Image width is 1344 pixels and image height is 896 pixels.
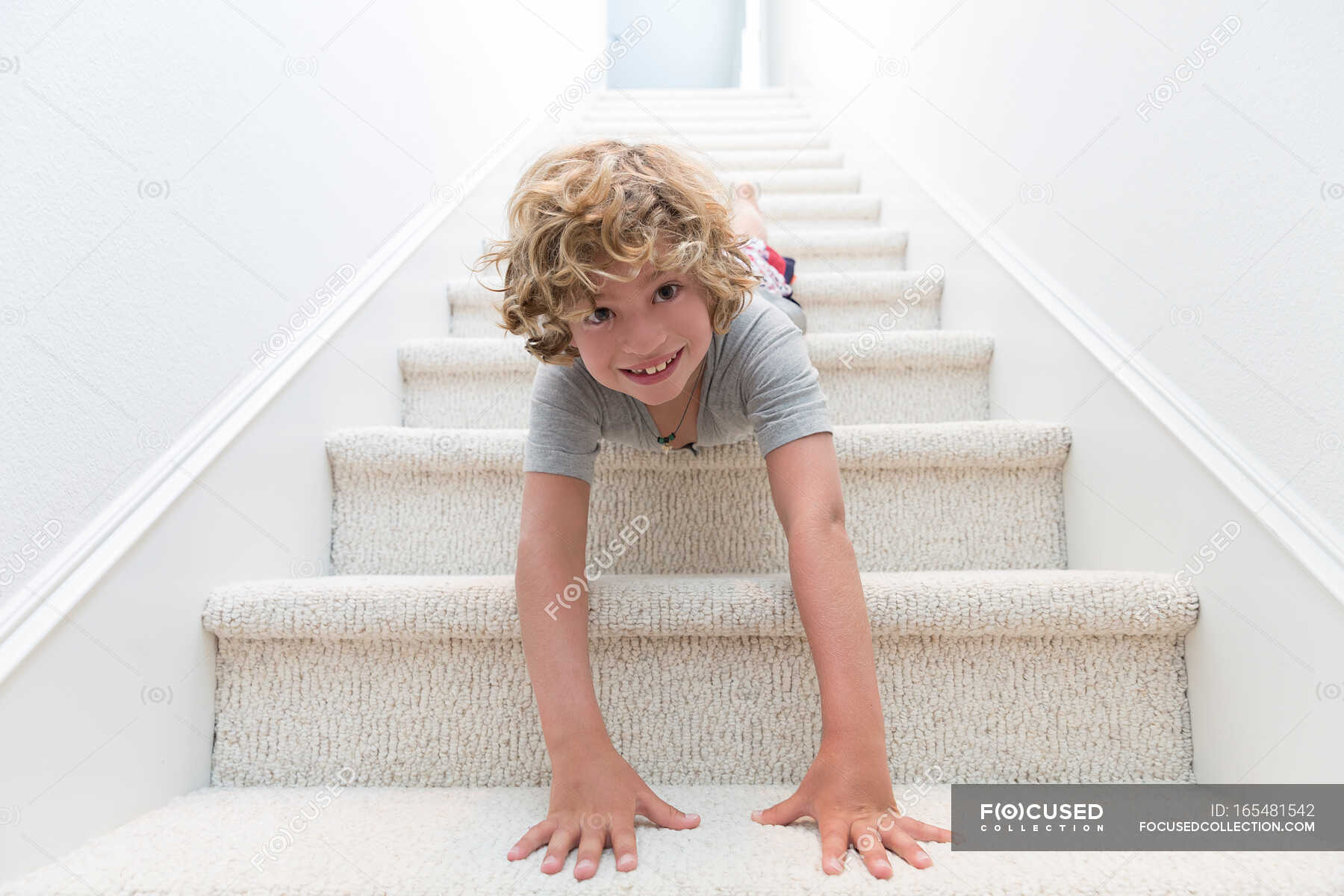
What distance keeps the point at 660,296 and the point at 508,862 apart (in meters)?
0.44

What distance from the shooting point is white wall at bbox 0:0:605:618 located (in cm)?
57

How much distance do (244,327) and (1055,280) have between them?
0.92 metres

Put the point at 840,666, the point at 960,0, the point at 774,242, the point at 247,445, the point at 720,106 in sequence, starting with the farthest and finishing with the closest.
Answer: the point at 720,106, the point at 774,242, the point at 960,0, the point at 247,445, the point at 840,666

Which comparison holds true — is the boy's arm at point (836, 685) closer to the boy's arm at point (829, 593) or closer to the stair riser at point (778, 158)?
the boy's arm at point (829, 593)

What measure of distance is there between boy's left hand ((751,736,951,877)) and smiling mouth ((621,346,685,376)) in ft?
1.07

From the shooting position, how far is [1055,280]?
98 centimetres

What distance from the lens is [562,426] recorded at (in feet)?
2.53

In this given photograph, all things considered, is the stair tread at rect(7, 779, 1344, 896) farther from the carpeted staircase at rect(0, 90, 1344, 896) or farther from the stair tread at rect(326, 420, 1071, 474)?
the stair tread at rect(326, 420, 1071, 474)

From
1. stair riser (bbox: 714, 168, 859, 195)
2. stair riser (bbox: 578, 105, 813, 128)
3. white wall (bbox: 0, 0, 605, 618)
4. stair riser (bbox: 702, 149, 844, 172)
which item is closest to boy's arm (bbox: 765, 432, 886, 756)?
white wall (bbox: 0, 0, 605, 618)

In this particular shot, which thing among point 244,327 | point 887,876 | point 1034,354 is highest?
point 1034,354

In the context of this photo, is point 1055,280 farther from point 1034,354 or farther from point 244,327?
point 244,327

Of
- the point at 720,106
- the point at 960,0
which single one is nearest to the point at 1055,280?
the point at 960,0

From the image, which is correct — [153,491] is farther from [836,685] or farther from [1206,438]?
[1206,438]

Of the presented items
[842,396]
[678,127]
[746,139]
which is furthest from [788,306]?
[678,127]
